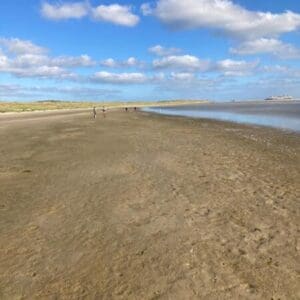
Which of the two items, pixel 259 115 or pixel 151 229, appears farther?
pixel 259 115

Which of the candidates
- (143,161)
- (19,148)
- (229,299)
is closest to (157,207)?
(229,299)

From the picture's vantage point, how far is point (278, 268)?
7.02 metres

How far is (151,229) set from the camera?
918 centimetres

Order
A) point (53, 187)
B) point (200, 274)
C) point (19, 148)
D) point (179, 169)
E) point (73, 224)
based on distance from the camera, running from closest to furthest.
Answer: point (200, 274) < point (73, 224) < point (53, 187) < point (179, 169) < point (19, 148)

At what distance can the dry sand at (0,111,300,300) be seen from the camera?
21.5 feet

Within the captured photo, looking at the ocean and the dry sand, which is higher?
the dry sand

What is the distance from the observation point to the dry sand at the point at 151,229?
21.5 feet

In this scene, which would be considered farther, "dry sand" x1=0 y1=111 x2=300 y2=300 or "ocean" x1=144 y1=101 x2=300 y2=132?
"ocean" x1=144 y1=101 x2=300 y2=132

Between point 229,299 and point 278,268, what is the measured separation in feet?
4.96

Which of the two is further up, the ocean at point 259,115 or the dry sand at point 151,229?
the dry sand at point 151,229

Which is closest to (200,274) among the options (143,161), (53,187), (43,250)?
(43,250)

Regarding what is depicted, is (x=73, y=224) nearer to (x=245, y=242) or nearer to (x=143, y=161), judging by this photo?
(x=245, y=242)

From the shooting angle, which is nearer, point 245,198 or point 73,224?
point 73,224

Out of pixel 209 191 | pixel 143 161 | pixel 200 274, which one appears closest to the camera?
pixel 200 274
